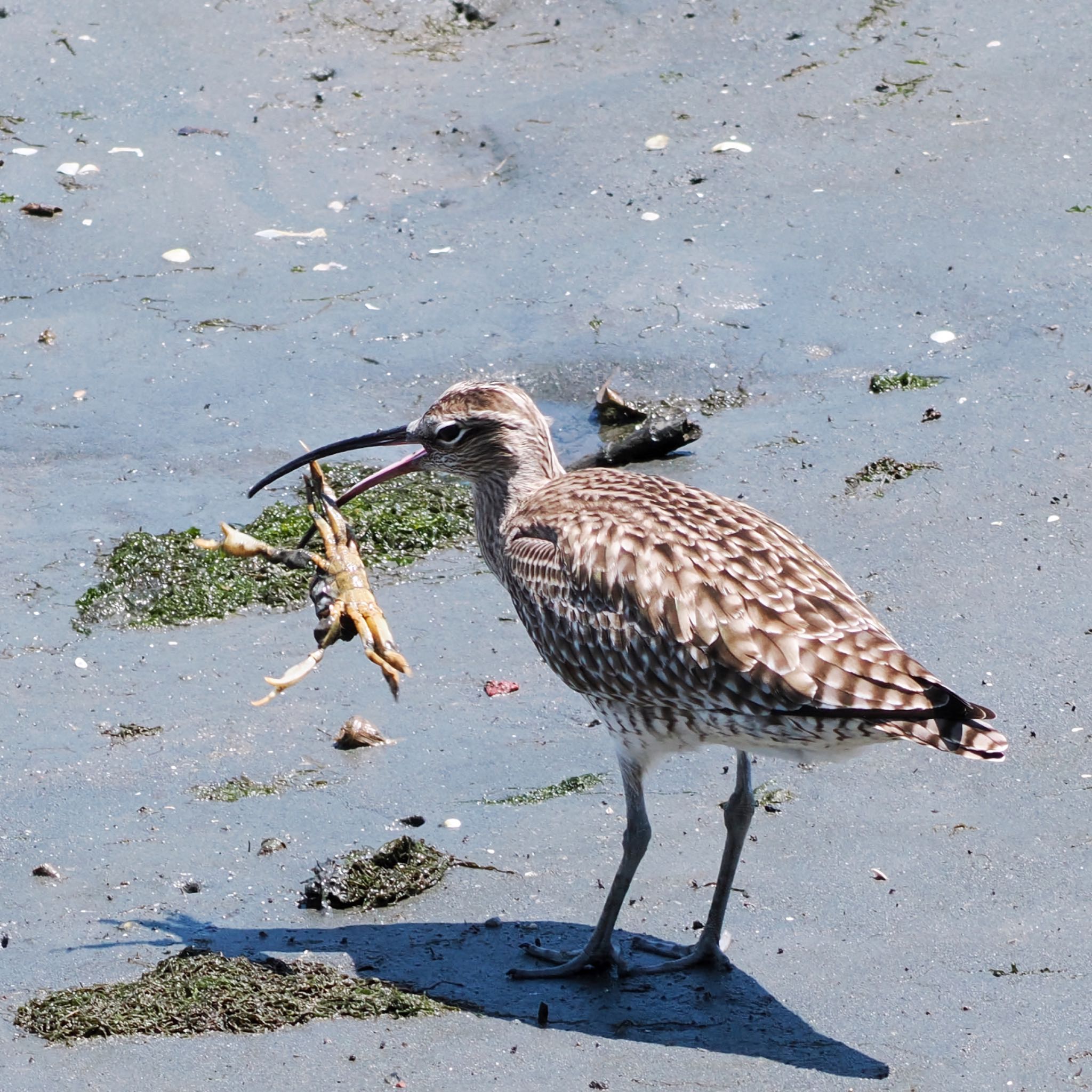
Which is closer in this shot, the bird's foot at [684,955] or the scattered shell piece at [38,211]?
the bird's foot at [684,955]

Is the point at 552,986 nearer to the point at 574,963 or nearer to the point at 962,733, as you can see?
the point at 574,963

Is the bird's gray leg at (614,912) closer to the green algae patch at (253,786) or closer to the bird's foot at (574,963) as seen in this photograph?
the bird's foot at (574,963)

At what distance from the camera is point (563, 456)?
8477 mm

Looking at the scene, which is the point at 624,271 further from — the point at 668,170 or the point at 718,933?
the point at 718,933

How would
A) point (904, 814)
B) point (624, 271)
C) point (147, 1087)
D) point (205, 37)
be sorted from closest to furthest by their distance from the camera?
point (147, 1087) → point (904, 814) → point (624, 271) → point (205, 37)

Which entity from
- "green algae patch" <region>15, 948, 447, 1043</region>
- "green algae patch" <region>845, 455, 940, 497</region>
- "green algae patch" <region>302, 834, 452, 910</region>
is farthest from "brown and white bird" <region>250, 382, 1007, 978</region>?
"green algae patch" <region>845, 455, 940, 497</region>

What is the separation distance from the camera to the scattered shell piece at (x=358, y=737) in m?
6.46

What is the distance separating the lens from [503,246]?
10.3 meters

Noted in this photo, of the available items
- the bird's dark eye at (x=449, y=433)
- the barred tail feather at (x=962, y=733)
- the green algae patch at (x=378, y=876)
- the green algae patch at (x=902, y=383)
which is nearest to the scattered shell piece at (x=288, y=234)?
the green algae patch at (x=902, y=383)

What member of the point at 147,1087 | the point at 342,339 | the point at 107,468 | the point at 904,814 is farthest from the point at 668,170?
A: the point at 147,1087

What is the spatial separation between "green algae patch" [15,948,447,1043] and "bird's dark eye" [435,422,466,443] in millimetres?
1947

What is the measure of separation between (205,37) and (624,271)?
4126 mm

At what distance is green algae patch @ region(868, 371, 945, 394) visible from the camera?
9.02 meters

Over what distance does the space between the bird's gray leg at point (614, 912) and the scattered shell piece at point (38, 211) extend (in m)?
6.58
